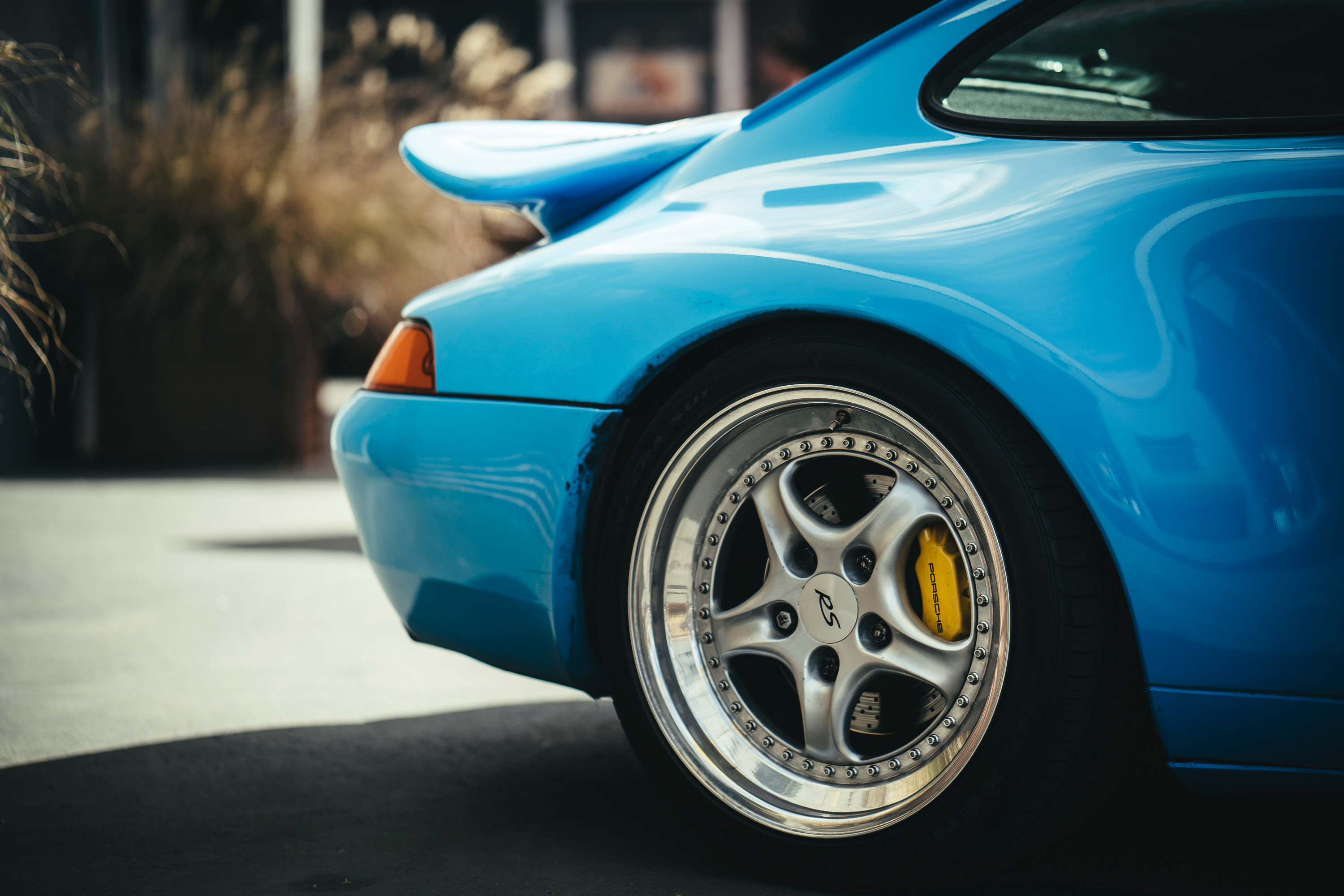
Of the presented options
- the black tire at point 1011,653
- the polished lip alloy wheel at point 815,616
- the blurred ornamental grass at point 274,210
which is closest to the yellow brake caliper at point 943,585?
the polished lip alloy wheel at point 815,616

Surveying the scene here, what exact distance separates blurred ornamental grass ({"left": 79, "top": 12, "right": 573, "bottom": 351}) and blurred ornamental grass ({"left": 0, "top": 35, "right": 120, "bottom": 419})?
37 cm

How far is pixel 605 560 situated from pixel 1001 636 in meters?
0.59

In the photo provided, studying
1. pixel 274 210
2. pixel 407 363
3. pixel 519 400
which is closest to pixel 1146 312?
pixel 519 400

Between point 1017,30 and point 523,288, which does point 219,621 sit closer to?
point 523,288

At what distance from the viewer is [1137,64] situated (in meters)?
1.90

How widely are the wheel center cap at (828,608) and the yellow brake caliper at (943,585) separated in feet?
0.33

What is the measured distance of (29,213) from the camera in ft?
12.0

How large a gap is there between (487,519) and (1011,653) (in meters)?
0.82

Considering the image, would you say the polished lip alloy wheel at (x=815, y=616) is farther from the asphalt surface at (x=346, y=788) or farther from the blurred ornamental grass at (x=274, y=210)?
the blurred ornamental grass at (x=274, y=210)

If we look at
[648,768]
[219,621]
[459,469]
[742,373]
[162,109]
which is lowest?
[219,621]

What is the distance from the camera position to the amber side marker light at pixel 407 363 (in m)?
2.11

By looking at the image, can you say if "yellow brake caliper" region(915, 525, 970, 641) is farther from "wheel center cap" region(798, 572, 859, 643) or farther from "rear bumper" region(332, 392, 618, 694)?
"rear bumper" region(332, 392, 618, 694)

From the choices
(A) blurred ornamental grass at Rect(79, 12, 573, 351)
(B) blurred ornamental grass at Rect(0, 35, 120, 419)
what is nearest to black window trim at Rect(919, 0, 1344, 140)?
(B) blurred ornamental grass at Rect(0, 35, 120, 419)

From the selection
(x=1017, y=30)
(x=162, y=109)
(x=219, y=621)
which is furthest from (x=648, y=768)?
(x=162, y=109)
